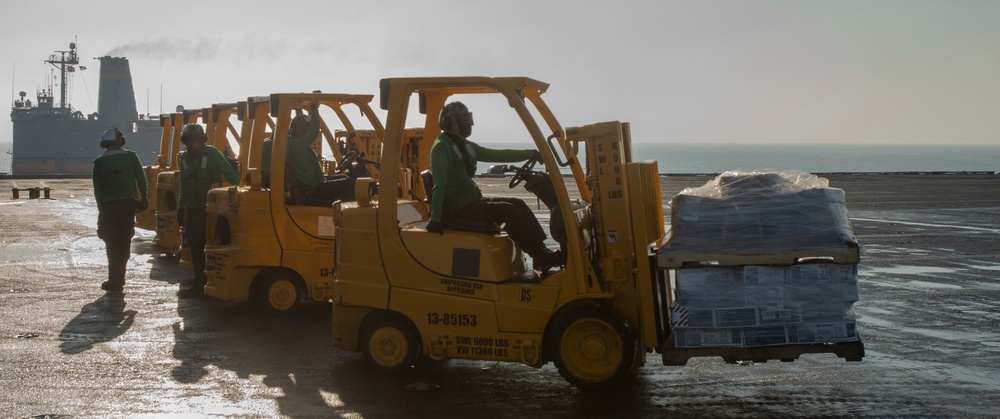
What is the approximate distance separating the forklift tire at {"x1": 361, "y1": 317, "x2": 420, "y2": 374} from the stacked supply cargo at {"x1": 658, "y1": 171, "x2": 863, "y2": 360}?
6.47 feet

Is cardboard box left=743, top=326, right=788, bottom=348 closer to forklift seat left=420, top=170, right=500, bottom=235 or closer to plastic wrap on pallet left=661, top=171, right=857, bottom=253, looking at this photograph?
plastic wrap on pallet left=661, top=171, right=857, bottom=253

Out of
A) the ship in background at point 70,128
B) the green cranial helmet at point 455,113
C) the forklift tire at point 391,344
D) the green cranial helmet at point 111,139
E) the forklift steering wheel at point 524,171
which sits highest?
the ship in background at point 70,128

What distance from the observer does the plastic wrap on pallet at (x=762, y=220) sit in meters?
6.33

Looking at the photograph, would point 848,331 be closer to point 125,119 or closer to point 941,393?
point 941,393

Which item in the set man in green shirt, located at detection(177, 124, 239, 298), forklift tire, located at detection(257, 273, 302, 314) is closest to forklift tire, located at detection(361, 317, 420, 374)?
forklift tire, located at detection(257, 273, 302, 314)

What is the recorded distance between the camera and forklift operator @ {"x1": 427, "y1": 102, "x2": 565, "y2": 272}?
727 centimetres

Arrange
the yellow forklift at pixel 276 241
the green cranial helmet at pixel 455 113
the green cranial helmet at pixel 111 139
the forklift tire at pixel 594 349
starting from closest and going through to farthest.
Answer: the forklift tire at pixel 594 349
the green cranial helmet at pixel 455 113
the yellow forklift at pixel 276 241
the green cranial helmet at pixel 111 139

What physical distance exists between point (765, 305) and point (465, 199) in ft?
7.32

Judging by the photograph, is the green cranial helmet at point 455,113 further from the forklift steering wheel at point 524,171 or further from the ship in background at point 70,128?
the ship in background at point 70,128

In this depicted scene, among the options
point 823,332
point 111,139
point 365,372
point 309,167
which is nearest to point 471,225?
point 365,372

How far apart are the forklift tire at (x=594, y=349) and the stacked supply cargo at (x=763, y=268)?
43 cm

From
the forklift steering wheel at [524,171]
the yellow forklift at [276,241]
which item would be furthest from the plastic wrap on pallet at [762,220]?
the yellow forklift at [276,241]

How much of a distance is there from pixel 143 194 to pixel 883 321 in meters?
8.40

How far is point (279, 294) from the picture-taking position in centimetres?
1047
